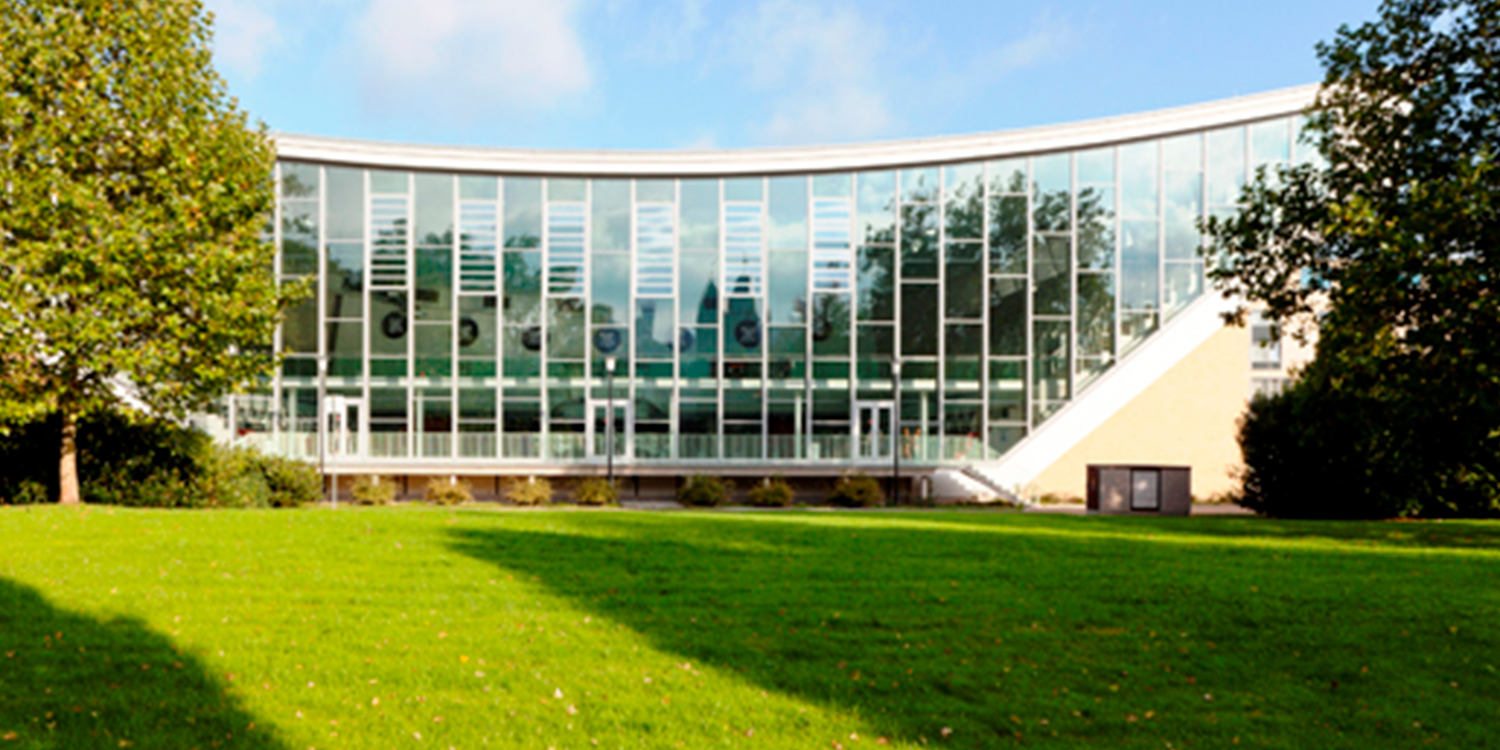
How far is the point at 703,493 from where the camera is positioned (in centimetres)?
3291

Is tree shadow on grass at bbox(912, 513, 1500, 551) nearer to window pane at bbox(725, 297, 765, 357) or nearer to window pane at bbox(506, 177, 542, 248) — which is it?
window pane at bbox(725, 297, 765, 357)

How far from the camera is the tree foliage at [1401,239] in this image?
16172 mm

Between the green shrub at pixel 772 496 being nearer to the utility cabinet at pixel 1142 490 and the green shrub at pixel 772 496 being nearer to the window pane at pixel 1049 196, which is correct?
the utility cabinet at pixel 1142 490

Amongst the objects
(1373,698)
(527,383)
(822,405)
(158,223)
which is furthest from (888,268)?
(1373,698)

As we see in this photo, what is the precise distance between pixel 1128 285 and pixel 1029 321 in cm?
372

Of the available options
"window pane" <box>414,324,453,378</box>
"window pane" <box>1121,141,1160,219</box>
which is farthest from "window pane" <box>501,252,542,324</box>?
"window pane" <box>1121,141,1160,219</box>

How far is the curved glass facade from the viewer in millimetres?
37156

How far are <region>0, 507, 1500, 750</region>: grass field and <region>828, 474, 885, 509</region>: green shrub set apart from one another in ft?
62.5

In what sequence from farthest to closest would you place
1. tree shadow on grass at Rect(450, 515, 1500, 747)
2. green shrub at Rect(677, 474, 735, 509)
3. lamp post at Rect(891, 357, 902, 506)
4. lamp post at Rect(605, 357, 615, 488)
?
1. lamp post at Rect(891, 357, 902, 506)
2. lamp post at Rect(605, 357, 615, 488)
3. green shrub at Rect(677, 474, 735, 509)
4. tree shadow on grass at Rect(450, 515, 1500, 747)

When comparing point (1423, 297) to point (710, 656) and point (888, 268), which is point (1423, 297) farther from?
point (888, 268)

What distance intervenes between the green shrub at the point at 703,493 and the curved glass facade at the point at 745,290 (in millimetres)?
4238

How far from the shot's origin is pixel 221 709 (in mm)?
6746

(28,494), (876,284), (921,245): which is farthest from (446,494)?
(921,245)

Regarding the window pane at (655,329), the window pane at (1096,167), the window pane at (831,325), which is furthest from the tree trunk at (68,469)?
the window pane at (1096,167)
